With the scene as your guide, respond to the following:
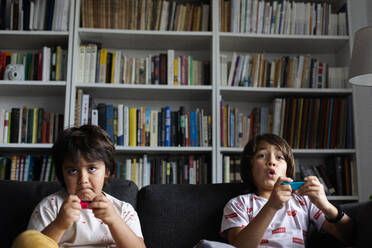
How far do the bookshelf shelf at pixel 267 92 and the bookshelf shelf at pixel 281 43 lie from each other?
13.4 inches

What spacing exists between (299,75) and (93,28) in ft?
4.43

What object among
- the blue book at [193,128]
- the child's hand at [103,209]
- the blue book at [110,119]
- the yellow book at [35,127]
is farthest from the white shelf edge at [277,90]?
the child's hand at [103,209]

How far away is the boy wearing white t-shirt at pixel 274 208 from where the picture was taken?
1270 mm

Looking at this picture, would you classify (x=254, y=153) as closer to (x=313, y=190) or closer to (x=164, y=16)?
(x=313, y=190)

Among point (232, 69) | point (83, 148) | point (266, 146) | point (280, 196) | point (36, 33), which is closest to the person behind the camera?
point (280, 196)

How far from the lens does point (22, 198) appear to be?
4.79 feet

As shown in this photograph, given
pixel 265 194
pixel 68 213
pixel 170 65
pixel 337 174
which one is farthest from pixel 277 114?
pixel 68 213

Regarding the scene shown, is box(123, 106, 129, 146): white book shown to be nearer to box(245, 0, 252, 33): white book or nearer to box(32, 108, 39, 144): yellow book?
box(32, 108, 39, 144): yellow book

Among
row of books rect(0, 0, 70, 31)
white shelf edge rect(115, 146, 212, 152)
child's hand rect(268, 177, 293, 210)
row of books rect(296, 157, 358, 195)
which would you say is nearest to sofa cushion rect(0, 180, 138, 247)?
child's hand rect(268, 177, 293, 210)

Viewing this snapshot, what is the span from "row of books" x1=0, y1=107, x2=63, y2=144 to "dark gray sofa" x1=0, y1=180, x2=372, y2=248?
1.05 meters

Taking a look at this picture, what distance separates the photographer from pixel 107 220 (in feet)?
3.90

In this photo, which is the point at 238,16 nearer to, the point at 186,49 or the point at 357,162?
the point at 186,49

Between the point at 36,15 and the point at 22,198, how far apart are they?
1.51 metres

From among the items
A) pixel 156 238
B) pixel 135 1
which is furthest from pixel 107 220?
pixel 135 1
